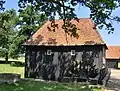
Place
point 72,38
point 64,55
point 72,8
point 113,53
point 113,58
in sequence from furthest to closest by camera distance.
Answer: point 113,53
point 113,58
point 72,38
point 64,55
point 72,8

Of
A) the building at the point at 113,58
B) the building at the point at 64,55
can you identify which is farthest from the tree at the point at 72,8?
the building at the point at 113,58

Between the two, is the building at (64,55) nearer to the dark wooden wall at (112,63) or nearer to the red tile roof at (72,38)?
the red tile roof at (72,38)

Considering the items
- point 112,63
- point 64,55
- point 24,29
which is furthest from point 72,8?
point 112,63

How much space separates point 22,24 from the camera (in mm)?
55094

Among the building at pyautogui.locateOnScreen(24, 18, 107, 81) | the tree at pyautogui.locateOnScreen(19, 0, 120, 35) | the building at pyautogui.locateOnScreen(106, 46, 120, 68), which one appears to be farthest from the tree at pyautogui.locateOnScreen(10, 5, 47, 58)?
the tree at pyautogui.locateOnScreen(19, 0, 120, 35)

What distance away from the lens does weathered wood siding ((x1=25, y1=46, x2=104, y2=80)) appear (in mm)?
29688

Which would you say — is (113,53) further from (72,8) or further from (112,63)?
(72,8)

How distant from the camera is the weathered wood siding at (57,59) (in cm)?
2969

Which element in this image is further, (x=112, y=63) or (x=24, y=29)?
(x=112, y=63)

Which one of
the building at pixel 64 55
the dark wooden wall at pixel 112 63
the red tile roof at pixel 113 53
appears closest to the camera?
the building at pixel 64 55

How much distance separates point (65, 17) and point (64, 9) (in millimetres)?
492

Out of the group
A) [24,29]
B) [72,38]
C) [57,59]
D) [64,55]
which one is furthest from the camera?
[24,29]

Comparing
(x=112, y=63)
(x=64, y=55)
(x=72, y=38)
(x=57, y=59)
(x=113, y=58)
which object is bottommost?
(x=112, y=63)

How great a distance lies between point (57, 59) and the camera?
30.9 m
